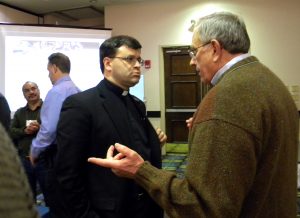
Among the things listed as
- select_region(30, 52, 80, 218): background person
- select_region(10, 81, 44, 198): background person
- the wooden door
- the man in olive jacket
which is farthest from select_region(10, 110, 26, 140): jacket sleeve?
the wooden door

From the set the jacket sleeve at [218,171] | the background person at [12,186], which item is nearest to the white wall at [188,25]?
the jacket sleeve at [218,171]

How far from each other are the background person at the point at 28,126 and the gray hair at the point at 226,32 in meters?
2.53

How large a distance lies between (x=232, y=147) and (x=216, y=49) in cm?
38

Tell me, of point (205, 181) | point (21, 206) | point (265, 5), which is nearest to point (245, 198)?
point (205, 181)

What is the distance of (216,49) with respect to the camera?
1.19 meters

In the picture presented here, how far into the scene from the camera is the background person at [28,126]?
3.38m

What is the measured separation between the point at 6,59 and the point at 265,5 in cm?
465

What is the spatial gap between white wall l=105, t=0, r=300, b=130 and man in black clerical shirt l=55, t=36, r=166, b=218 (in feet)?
17.5

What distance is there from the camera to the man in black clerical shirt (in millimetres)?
1637

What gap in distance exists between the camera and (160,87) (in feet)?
23.4

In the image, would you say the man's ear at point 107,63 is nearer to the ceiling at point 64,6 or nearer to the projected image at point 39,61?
the projected image at point 39,61

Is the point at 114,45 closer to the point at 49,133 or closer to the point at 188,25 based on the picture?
the point at 49,133

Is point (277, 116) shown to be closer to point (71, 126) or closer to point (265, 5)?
point (71, 126)

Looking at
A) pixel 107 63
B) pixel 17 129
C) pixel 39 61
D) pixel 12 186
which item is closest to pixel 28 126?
pixel 17 129
